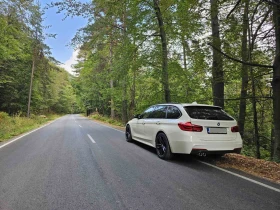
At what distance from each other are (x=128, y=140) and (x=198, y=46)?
15.4 feet

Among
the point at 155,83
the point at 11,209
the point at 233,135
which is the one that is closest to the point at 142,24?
the point at 155,83

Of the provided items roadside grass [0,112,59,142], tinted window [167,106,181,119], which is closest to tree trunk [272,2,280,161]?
tinted window [167,106,181,119]

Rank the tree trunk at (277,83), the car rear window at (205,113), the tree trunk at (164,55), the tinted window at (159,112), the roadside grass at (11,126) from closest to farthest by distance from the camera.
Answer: the car rear window at (205,113)
the tree trunk at (277,83)
the tinted window at (159,112)
the roadside grass at (11,126)
the tree trunk at (164,55)

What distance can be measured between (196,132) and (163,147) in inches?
48.0

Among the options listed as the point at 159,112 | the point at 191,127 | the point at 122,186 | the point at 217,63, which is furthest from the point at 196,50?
the point at 122,186

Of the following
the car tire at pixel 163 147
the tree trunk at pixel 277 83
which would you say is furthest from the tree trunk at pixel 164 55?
the tree trunk at pixel 277 83

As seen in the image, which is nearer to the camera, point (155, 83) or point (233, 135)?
point (233, 135)

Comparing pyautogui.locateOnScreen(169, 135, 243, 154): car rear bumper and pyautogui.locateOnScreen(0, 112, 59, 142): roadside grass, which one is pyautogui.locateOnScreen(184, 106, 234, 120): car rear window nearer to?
pyautogui.locateOnScreen(169, 135, 243, 154): car rear bumper

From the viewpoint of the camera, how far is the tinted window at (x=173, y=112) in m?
5.81

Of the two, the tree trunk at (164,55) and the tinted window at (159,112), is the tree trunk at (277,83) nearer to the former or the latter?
the tinted window at (159,112)

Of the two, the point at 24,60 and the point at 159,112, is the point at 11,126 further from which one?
the point at 24,60

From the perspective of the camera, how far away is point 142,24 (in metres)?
11.7

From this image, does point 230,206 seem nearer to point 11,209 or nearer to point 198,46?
point 11,209

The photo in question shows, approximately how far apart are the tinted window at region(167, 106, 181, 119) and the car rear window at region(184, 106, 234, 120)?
0.26 metres
